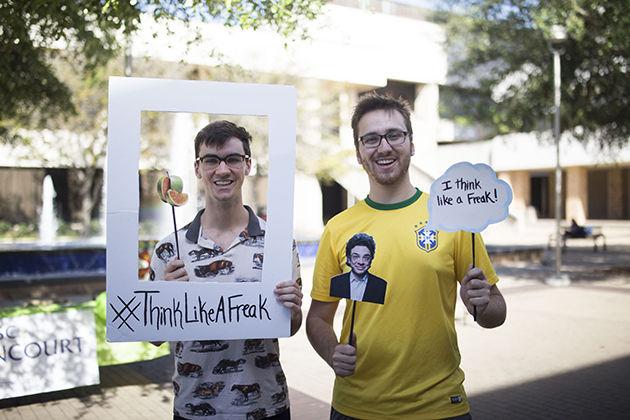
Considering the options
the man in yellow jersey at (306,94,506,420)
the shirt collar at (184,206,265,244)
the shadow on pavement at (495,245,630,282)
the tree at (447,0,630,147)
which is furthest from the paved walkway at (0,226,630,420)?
the tree at (447,0,630,147)

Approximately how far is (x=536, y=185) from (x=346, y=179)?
27591 mm

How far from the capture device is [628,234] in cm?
3481

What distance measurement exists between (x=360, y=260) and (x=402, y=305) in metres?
0.28

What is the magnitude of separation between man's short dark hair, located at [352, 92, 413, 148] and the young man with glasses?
48 cm

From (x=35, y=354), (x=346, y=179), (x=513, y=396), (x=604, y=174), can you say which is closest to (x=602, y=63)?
(x=513, y=396)

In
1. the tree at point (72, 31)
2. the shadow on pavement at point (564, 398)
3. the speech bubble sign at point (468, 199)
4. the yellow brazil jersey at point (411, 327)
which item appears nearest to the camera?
the speech bubble sign at point (468, 199)

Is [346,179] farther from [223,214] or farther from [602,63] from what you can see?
[223,214]

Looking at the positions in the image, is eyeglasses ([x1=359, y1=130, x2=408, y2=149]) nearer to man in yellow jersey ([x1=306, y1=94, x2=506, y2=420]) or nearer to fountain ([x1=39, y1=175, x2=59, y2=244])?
man in yellow jersey ([x1=306, y1=94, x2=506, y2=420])

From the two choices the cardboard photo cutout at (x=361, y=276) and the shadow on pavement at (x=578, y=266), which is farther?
the shadow on pavement at (x=578, y=266)

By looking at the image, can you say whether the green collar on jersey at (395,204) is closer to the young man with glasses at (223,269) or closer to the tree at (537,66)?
the young man with glasses at (223,269)

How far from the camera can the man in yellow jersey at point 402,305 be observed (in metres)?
2.51

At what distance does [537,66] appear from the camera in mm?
16641

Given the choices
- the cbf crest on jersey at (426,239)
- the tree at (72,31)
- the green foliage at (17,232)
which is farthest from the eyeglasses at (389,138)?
the green foliage at (17,232)

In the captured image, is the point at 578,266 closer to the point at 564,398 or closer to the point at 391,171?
the point at 564,398
